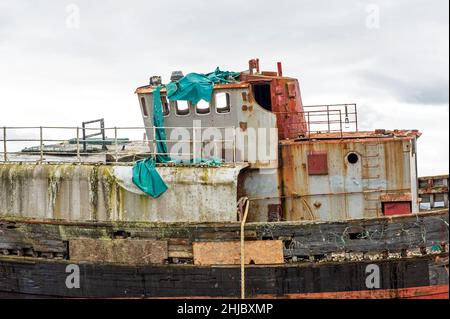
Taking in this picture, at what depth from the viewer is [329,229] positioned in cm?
1270

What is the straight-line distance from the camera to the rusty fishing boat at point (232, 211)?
12641 mm

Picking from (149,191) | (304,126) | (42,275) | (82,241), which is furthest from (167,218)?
(304,126)

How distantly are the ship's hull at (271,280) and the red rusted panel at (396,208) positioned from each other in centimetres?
118

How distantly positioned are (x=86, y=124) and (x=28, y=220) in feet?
10.8

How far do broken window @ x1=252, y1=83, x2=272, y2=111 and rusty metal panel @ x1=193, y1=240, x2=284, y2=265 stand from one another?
Answer: 3359mm

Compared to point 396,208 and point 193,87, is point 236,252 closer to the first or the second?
point 396,208

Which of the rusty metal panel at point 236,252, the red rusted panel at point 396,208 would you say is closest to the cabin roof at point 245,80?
the rusty metal panel at point 236,252

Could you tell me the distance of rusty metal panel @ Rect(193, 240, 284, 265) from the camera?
1280cm

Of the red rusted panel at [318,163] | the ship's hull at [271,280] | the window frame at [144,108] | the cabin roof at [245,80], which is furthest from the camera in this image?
the window frame at [144,108]

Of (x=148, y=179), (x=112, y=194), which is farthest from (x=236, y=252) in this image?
(x=112, y=194)

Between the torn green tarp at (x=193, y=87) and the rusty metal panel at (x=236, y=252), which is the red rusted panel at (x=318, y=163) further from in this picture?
the torn green tarp at (x=193, y=87)

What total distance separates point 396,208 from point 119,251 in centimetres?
622

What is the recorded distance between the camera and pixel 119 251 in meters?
13.4
